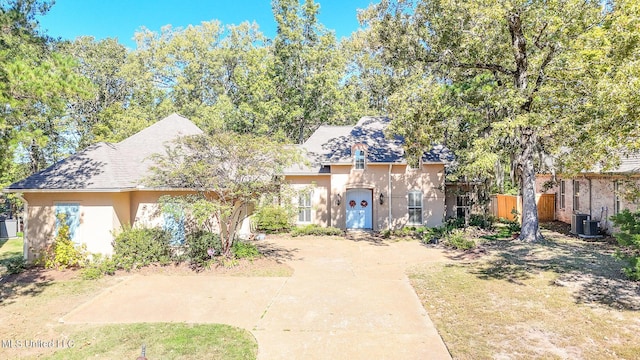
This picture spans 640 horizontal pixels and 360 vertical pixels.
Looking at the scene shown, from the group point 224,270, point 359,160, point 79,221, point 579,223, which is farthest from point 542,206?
point 79,221

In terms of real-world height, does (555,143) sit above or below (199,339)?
above

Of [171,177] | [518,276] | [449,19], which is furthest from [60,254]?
[449,19]

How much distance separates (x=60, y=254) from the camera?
1167 centimetres

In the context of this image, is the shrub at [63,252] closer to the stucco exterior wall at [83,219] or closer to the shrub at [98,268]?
the stucco exterior wall at [83,219]

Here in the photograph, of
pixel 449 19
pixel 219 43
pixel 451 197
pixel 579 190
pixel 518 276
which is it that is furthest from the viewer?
pixel 219 43

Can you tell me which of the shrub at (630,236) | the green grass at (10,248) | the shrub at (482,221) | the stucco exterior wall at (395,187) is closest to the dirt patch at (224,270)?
the green grass at (10,248)

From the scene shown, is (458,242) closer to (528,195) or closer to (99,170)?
(528,195)

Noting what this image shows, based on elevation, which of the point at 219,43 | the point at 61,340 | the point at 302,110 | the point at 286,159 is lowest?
the point at 61,340

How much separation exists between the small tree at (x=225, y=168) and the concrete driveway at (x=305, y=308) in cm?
260

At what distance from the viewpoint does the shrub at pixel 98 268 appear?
1087 centimetres

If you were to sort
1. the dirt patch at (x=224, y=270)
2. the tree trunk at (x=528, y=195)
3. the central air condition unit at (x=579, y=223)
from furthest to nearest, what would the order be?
the central air condition unit at (x=579, y=223) → the tree trunk at (x=528, y=195) → the dirt patch at (x=224, y=270)

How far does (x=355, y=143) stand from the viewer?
18812 mm

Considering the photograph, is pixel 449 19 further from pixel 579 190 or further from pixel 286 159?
pixel 579 190

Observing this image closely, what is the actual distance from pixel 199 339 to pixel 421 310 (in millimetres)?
4863
